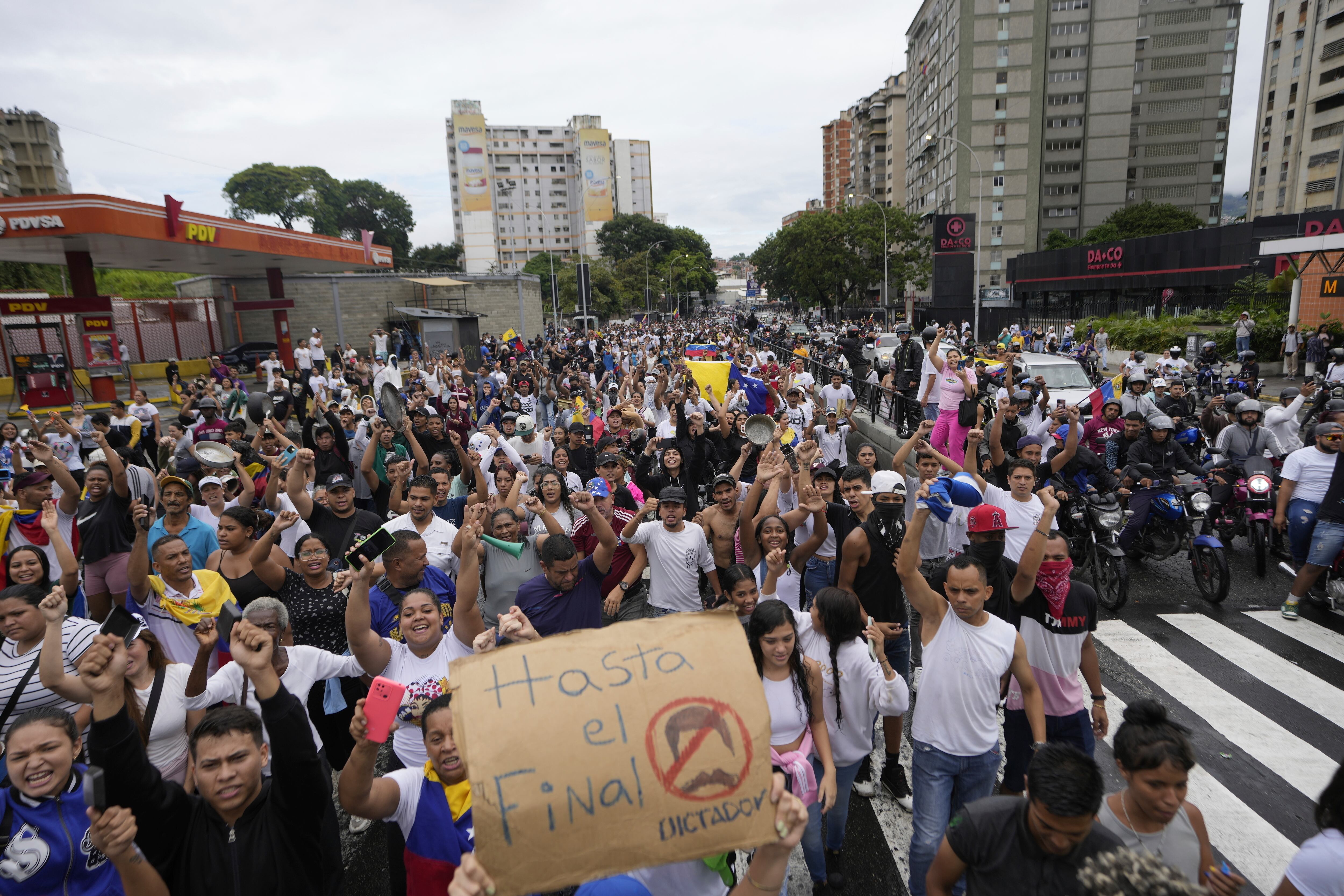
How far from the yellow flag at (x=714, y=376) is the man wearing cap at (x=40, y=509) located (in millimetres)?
8402

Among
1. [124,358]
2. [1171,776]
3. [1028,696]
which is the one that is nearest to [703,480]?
[1028,696]

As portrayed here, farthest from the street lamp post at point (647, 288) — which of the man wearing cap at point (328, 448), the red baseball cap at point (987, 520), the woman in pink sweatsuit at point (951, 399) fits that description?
the red baseball cap at point (987, 520)

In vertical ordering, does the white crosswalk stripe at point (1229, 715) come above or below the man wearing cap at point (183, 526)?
below

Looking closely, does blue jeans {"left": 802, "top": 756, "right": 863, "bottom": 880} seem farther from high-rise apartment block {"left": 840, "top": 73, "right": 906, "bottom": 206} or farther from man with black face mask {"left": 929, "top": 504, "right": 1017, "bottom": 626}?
high-rise apartment block {"left": 840, "top": 73, "right": 906, "bottom": 206}

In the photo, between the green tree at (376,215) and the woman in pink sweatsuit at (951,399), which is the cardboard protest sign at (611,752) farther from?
the green tree at (376,215)

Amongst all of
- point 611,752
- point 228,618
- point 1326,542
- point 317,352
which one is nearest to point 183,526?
point 228,618

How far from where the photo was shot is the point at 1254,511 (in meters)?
7.85

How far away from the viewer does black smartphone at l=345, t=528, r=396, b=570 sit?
134 inches

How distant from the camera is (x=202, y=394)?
14.8 metres

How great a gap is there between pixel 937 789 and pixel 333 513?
4797 millimetres

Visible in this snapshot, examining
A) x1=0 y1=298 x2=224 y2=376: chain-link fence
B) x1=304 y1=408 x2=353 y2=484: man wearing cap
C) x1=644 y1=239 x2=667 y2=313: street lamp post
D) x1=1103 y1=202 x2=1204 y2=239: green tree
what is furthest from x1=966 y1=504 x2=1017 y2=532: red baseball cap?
x1=1103 y1=202 x2=1204 y2=239: green tree

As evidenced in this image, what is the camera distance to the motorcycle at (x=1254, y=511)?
780 centimetres

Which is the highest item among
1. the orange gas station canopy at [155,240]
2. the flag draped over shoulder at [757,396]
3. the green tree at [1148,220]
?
the green tree at [1148,220]

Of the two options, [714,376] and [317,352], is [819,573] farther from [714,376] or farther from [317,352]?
[317,352]
